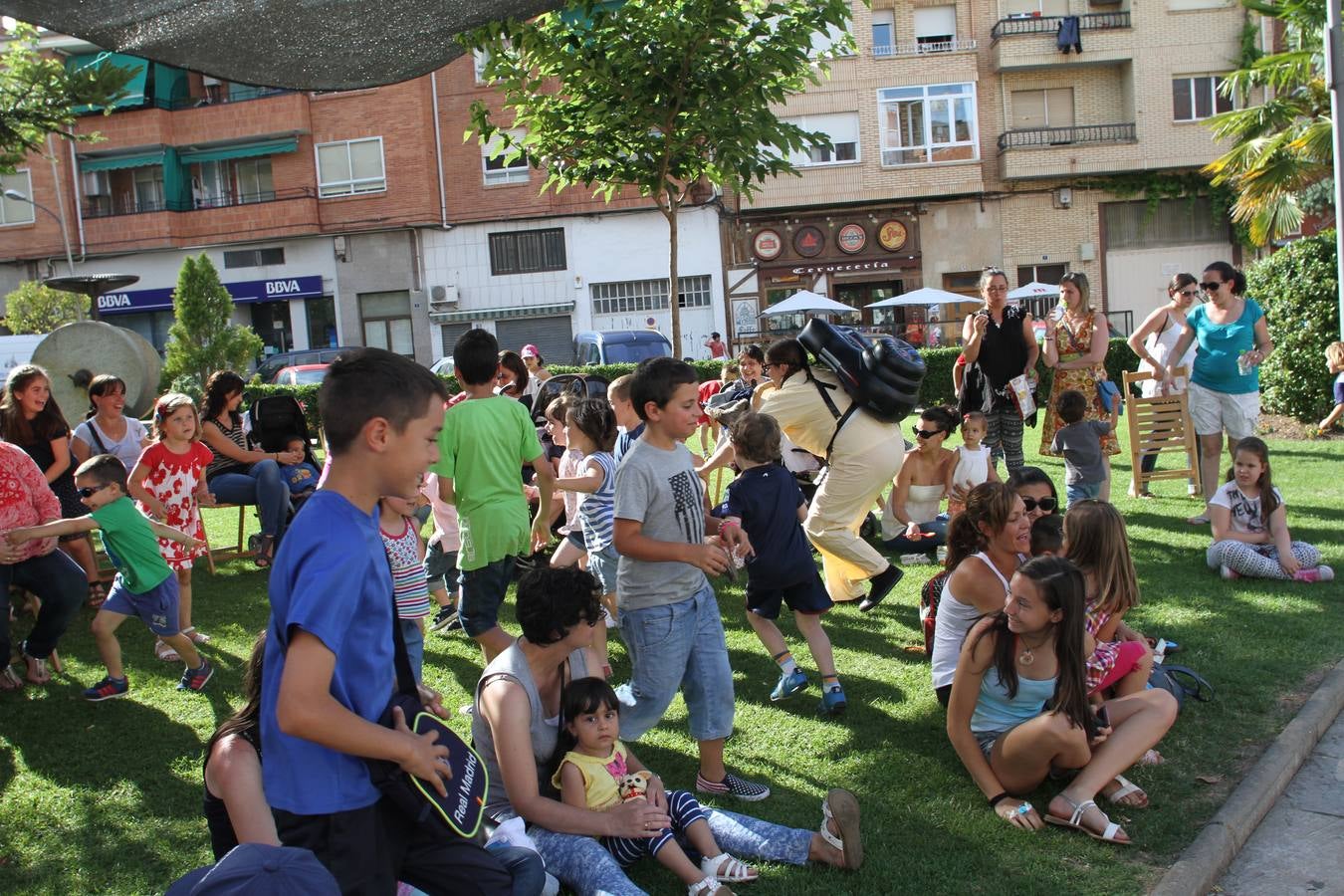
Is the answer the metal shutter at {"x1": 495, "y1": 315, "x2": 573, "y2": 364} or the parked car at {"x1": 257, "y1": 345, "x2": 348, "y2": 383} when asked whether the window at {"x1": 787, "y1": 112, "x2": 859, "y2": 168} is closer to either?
the metal shutter at {"x1": 495, "y1": 315, "x2": 573, "y2": 364}

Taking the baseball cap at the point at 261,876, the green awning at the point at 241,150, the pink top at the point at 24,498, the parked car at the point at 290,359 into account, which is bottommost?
the baseball cap at the point at 261,876

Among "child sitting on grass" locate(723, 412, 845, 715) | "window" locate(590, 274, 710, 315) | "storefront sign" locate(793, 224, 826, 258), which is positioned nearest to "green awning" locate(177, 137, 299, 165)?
"window" locate(590, 274, 710, 315)

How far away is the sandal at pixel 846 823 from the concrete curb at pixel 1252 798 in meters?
0.92

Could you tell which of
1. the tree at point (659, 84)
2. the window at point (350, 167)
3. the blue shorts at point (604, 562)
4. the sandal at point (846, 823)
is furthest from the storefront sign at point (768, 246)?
the sandal at point (846, 823)

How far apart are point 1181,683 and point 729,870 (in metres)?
2.60

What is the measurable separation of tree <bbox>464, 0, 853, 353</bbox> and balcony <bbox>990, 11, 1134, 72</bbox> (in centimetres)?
2504

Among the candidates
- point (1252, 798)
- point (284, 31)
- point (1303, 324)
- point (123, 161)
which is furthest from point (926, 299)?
point (284, 31)

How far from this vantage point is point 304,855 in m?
1.83

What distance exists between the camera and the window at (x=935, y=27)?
31.1m

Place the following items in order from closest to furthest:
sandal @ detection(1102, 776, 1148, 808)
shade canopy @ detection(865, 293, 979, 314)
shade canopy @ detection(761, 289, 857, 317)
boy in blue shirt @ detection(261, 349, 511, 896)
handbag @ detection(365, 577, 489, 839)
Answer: boy in blue shirt @ detection(261, 349, 511, 896), handbag @ detection(365, 577, 489, 839), sandal @ detection(1102, 776, 1148, 808), shade canopy @ detection(761, 289, 857, 317), shade canopy @ detection(865, 293, 979, 314)

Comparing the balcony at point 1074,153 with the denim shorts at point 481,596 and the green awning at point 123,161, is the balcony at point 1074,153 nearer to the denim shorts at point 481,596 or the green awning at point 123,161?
the green awning at point 123,161

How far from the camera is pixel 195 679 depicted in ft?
20.0

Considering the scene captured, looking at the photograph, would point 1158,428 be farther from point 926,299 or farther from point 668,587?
point 926,299

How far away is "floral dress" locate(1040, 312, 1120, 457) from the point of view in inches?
355
